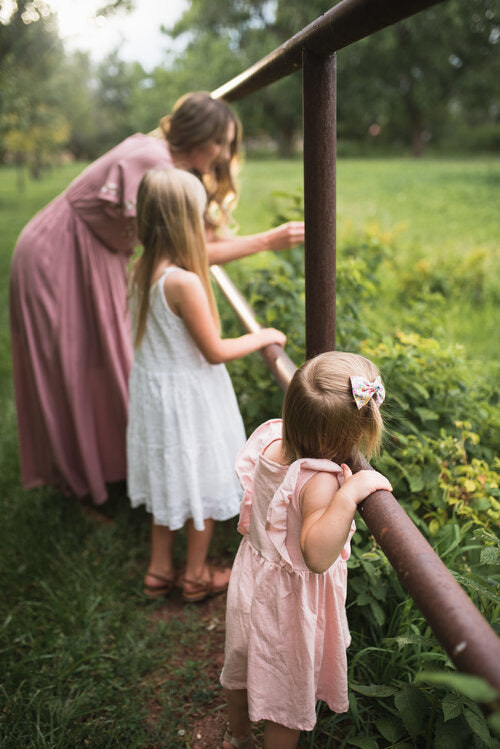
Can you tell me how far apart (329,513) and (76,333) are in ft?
6.51

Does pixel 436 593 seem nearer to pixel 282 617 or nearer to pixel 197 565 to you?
pixel 282 617

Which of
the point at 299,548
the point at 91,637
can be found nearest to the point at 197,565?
the point at 91,637

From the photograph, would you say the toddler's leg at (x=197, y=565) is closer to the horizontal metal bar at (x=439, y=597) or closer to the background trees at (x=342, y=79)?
the horizontal metal bar at (x=439, y=597)

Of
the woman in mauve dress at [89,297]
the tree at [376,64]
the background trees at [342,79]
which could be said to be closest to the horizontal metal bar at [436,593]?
the woman in mauve dress at [89,297]

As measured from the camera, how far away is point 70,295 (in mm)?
2859

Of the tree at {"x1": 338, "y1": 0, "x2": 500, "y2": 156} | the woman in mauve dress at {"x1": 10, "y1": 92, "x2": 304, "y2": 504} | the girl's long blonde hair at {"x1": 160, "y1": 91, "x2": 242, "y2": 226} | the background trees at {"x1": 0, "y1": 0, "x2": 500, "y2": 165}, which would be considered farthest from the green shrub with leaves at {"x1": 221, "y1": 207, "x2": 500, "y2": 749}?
the tree at {"x1": 338, "y1": 0, "x2": 500, "y2": 156}

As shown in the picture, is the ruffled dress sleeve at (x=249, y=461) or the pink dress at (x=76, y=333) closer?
the ruffled dress sleeve at (x=249, y=461)

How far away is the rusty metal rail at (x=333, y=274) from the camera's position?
0.82m

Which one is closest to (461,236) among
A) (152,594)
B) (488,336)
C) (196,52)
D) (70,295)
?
(488,336)

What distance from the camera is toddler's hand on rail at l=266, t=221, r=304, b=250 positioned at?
6.97 ft

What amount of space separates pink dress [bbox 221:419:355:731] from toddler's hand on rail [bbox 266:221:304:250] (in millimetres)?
887

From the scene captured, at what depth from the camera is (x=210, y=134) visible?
8.44ft

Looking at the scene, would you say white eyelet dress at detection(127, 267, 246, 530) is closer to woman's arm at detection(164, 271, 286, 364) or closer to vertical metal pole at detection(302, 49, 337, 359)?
woman's arm at detection(164, 271, 286, 364)

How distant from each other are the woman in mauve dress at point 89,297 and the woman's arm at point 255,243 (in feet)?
0.09
